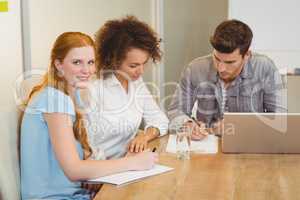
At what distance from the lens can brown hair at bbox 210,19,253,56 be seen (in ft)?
7.80

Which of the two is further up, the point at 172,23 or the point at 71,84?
the point at 172,23

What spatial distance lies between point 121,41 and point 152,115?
1.36 ft

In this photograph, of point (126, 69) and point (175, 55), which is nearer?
point (126, 69)

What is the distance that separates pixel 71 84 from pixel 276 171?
0.85 m

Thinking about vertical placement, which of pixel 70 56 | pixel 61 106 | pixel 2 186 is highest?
pixel 70 56

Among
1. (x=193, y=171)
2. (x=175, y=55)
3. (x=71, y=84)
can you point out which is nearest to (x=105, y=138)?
(x=71, y=84)

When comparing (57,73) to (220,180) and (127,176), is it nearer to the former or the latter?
(127,176)

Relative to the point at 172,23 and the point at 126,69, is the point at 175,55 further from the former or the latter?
the point at 126,69

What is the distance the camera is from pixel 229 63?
2449 millimetres

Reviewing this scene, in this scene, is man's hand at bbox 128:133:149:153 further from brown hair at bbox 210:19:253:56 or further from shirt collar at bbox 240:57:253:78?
shirt collar at bbox 240:57:253:78

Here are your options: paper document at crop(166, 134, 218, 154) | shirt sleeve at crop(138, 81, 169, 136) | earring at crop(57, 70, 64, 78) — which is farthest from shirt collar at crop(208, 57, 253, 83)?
earring at crop(57, 70, 64, 78)

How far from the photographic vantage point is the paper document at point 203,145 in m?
1.98

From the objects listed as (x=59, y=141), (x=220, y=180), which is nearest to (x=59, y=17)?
(x=59, y=141)

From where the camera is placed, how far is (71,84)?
1.81m
